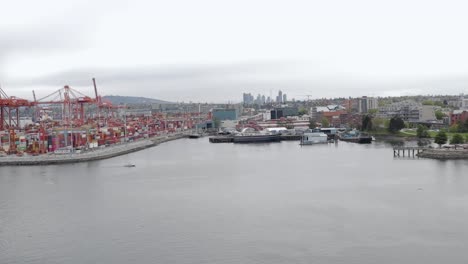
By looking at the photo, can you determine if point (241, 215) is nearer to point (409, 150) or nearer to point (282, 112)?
point (409, 150)

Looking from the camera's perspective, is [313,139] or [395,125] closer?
[313,139]

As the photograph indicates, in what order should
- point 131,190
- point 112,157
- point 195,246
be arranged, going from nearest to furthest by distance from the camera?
point 195,246 → point 131,190 → point 112,157

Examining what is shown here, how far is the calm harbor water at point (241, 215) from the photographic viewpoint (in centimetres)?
331

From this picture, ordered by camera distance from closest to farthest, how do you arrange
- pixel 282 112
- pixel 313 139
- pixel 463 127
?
pixel 463 127, pixel 313 139, pixel 282 112

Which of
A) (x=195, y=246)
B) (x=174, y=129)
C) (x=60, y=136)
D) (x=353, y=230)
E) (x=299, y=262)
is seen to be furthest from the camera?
(x=174, y=129)

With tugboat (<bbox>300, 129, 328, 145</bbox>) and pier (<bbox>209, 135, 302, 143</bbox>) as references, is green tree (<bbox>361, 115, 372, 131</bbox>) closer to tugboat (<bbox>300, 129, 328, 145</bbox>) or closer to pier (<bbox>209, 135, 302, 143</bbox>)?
pier (<bbox>209, 135, 302, 143</bbox>)

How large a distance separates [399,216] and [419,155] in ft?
14.5

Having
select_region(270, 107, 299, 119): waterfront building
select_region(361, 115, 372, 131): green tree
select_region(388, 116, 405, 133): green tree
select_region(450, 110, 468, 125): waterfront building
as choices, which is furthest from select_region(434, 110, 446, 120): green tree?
select_region(270, 107, 299, 119): waterfront building

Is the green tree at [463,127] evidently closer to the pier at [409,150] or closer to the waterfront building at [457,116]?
the waterfront building at [457,116]

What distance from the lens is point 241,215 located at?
166 inches

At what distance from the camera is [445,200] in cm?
458

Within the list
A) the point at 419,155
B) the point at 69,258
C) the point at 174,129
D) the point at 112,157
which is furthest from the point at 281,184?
the point at 174,129

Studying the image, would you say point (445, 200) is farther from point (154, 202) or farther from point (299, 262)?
point (154, 202)

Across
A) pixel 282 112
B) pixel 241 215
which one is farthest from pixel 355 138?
pixel 282 112
